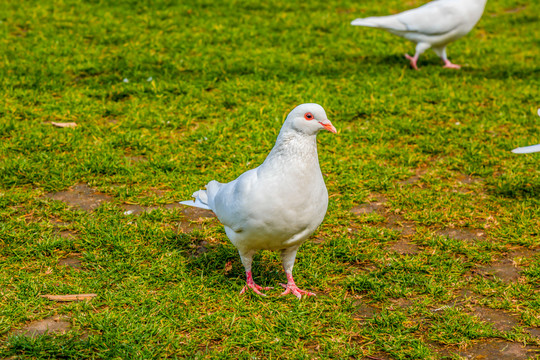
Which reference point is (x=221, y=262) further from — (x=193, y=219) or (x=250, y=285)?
(x=193, y=219)

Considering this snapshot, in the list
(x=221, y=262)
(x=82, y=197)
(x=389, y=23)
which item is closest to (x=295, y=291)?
(x=221, y=262)

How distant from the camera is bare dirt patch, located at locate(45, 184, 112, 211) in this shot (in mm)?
4285

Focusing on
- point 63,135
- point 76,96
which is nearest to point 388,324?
point 63,135

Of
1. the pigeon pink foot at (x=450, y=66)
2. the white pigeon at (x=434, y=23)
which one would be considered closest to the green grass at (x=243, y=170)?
the pigeon pink foot at (x=450, y=66)

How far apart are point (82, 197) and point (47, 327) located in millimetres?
1579

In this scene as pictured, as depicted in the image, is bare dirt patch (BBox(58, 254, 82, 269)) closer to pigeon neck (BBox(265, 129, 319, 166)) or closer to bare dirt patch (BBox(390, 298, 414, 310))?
pigeon neck (BBox(265, 129, 319, 166))

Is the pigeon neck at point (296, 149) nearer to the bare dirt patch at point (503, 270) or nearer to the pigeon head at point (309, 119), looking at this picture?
the pigeon head at point (309, 119)

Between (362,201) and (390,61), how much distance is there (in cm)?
368

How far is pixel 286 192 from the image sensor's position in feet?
9.62

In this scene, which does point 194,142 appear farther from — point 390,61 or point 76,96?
point 390,61

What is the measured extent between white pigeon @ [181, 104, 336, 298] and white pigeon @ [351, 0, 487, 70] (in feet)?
15.8

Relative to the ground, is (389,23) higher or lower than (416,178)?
higher

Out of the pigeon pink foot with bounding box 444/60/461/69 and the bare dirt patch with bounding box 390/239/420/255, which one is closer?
the bare dirt patch with bounding box 390/239/420/255

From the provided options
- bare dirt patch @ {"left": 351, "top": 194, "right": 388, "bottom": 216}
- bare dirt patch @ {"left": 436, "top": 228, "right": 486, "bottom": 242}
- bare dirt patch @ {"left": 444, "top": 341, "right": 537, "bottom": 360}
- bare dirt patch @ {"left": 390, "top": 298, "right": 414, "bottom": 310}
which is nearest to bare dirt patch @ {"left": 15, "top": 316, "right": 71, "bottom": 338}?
bare dirt patch @ {"left": 390, "top": 298, "right": 414, "bottom": 310}
